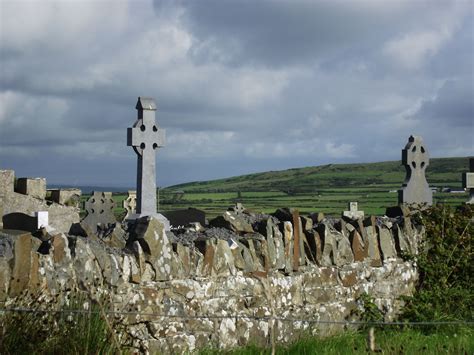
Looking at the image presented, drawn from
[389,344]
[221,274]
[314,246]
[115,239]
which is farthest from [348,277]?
→ [115,239]

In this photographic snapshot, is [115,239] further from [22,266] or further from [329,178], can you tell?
[329,178]

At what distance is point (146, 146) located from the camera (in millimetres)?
14492

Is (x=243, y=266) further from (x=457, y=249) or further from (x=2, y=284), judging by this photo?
(x=457, y=249)

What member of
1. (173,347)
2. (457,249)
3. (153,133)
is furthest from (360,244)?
(153,133)

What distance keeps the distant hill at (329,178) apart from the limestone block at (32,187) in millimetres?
52215

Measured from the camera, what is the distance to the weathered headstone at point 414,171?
1396 centimetres

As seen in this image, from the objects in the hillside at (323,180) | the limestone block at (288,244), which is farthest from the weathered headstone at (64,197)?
the hillside at (323,180)

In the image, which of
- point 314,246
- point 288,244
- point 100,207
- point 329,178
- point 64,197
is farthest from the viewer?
point 329,178

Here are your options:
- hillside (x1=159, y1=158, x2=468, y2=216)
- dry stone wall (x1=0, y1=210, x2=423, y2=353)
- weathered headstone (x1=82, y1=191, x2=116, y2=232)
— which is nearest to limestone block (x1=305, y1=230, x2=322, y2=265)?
dry stone wall (x1=0, y1=210, x2=423, y2=353)

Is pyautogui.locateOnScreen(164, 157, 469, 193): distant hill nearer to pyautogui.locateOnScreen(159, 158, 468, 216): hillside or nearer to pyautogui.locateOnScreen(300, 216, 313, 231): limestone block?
pyautogui.locateOnScreen(159, 158, 468, 216): hillside

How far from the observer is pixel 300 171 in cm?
11019

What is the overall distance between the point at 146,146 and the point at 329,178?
83.5m

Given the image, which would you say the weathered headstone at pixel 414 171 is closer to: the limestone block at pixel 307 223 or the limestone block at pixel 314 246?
the limestone block at pixel 307 223

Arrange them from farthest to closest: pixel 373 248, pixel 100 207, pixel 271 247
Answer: pixel 100 207, pixel 373 248, pixel 271 247
